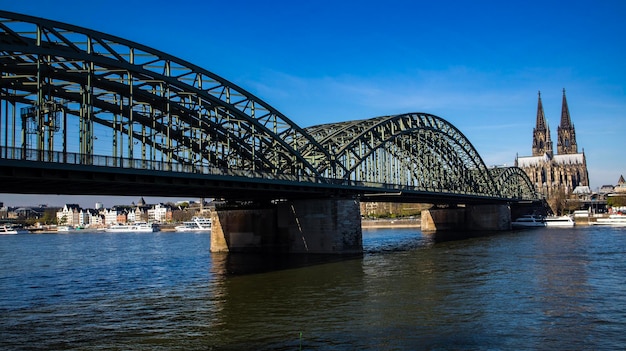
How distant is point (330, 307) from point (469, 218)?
352 ft

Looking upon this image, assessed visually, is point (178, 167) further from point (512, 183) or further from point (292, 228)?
point (512, 183)

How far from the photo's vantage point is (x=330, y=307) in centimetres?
3045

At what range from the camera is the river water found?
22.9 m

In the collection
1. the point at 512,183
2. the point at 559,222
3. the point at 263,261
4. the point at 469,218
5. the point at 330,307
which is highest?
the point at 512,183

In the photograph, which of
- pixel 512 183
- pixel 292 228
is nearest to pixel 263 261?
pixel 292 228

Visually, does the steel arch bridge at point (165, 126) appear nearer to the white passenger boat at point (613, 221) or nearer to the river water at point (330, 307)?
the river water at point (330, 307)

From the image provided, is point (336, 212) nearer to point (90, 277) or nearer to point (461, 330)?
point (90, 277)

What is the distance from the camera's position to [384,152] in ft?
288

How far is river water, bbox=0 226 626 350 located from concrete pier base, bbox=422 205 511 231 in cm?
7576

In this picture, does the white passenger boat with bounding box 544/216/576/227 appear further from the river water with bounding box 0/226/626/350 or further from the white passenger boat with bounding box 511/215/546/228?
the river water with bounding box 0/226/626/350

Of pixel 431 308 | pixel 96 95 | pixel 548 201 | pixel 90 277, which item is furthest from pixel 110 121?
pixel 548 201

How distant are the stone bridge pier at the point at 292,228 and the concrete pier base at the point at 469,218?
234 ft

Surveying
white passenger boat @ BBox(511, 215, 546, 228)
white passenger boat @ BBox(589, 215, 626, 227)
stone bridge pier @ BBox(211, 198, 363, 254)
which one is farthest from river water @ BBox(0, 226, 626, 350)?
white passenger boat @ BBox(589, 215, 626, 227)

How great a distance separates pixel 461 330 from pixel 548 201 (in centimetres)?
19284
